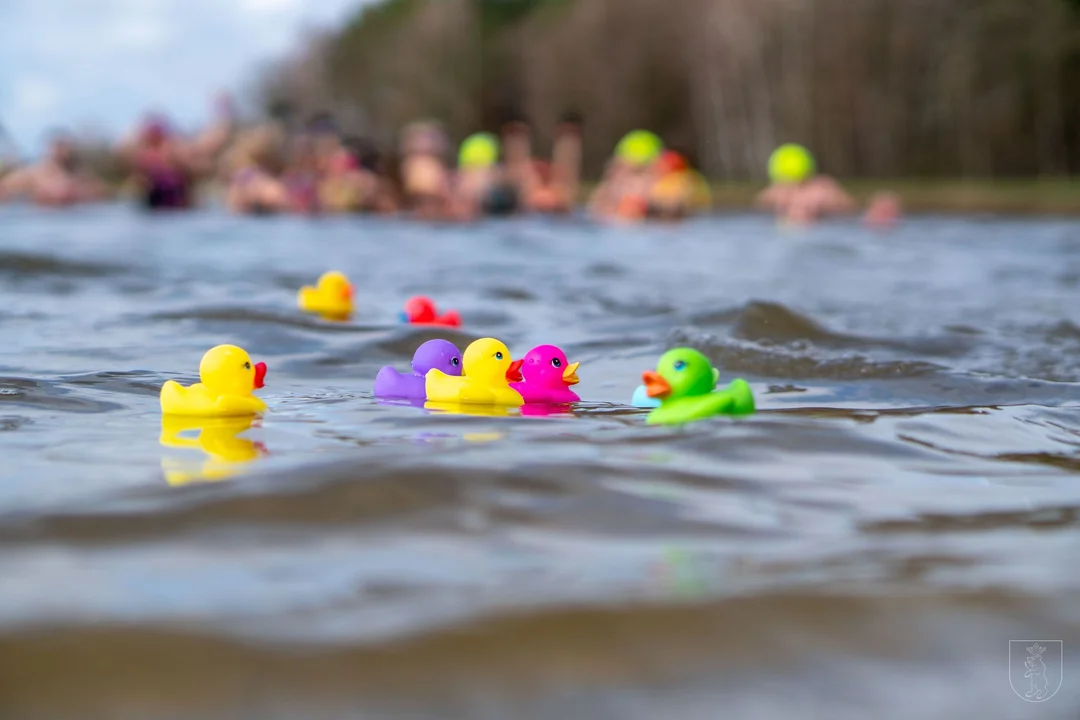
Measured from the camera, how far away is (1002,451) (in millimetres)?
3027

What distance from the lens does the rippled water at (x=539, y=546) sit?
67.2 inches

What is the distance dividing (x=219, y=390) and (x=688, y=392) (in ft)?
4.11

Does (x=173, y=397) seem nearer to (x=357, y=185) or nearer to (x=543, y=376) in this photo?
(x=543, y=376)

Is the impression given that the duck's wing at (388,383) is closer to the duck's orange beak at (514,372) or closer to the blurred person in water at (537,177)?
the duck's orange beak at (514,372)

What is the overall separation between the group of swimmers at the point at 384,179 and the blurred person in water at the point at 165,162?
21 mm

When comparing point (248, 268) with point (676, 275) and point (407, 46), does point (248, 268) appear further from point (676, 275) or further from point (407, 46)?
point (407, 46)

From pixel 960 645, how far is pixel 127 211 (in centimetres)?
1892

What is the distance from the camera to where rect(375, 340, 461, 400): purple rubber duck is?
3543 mm

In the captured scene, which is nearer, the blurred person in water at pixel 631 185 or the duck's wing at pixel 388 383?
the duck's wing at pixel 388 383

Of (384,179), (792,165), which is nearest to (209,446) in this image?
(792,165)

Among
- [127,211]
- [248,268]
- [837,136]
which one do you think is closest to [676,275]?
[248,268]

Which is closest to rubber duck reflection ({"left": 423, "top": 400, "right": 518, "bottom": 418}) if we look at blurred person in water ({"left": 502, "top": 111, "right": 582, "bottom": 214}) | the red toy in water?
the red toy in water

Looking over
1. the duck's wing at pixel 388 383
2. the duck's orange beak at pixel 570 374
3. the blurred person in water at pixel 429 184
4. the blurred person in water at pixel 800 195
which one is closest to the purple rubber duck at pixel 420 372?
the duck's wing at pixel 388 383

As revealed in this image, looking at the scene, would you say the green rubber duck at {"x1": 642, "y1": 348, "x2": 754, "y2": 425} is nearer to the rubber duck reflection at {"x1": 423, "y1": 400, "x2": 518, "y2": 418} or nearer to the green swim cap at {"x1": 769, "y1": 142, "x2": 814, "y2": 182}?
the rubber duck reflection at {"x1": 423, "y1": 400, "x2": 518, "y2": 418}
